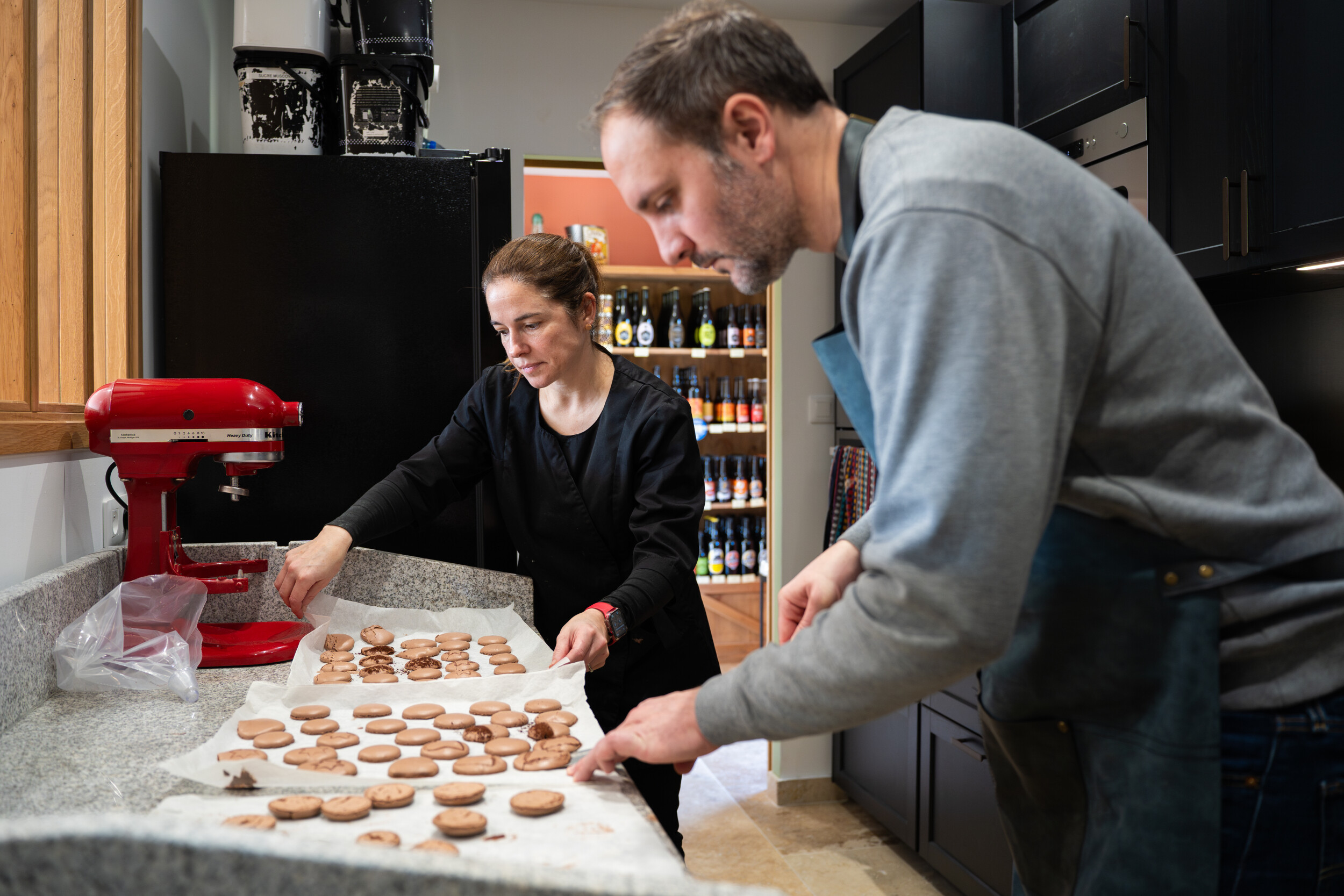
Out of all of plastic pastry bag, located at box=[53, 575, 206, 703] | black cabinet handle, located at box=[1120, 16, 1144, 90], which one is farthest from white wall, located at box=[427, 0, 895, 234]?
plastic pastry bag, located at box=[53, 575, 206, 703]

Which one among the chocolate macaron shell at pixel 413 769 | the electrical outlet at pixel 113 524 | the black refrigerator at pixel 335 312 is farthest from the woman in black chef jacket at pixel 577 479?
the chocolate macaron shell at pixel 413 769

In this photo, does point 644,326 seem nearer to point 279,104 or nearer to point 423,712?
point 279,104

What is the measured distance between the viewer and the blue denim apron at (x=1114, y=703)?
2.60 ft

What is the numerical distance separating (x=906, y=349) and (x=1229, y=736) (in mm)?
468

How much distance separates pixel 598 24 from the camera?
3449 mm

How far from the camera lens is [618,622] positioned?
1.51 meters

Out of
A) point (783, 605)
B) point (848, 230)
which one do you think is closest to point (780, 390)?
point (783, 605)

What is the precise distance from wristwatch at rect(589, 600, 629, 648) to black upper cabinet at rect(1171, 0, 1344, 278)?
149 centimetres

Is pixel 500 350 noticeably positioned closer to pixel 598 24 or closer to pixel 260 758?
pixel 260 758

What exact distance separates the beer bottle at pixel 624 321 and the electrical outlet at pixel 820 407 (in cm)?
117

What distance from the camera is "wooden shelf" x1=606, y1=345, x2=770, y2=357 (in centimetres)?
438

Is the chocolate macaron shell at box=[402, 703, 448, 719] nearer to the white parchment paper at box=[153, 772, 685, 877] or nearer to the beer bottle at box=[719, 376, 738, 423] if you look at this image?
the white parchment paper at box=[153, 772, 685, 877]

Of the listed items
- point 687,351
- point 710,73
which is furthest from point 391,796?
point 687,351

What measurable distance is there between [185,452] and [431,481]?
0.49m
